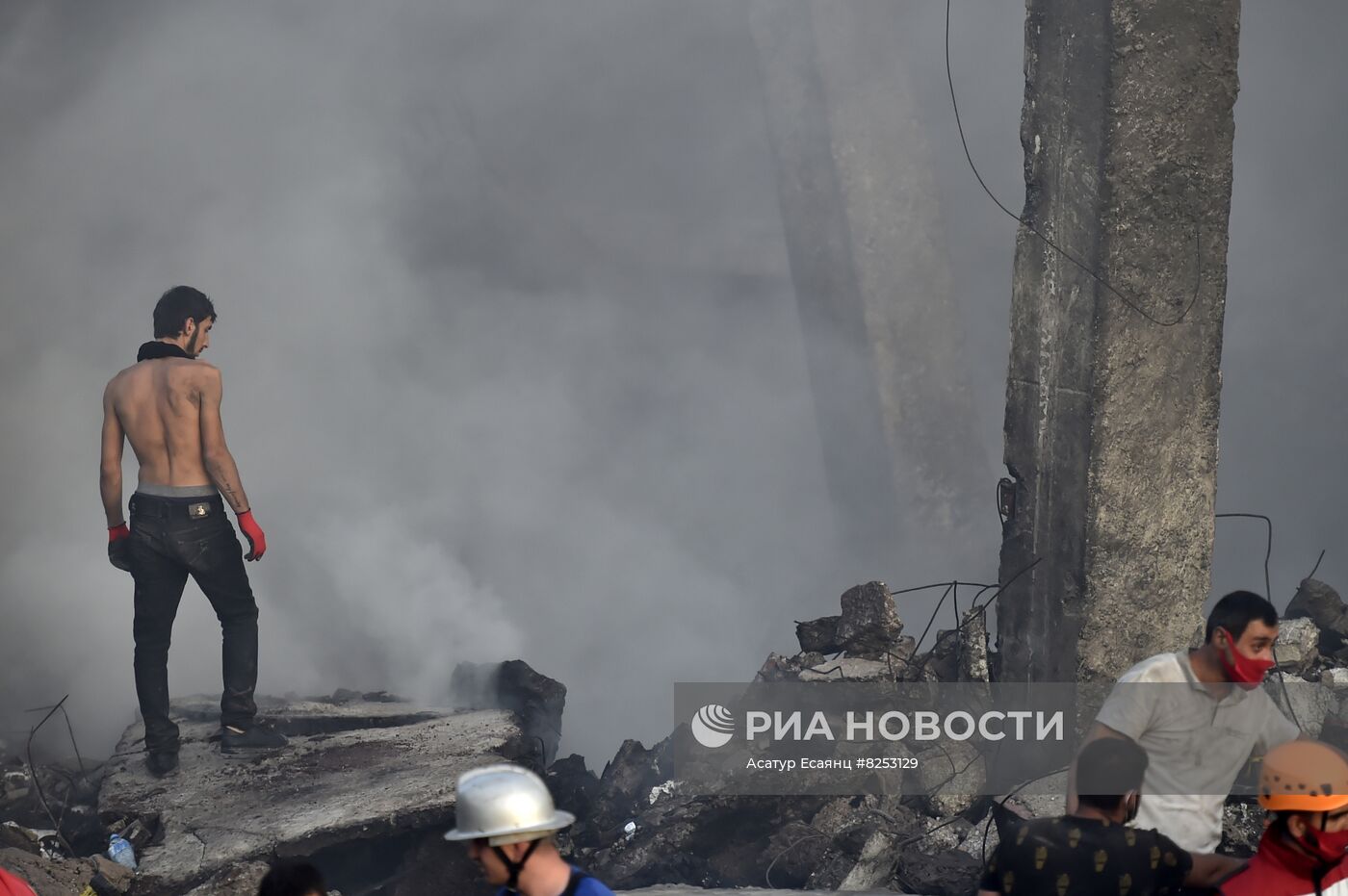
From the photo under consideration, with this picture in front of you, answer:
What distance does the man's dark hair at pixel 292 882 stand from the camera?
265 cm

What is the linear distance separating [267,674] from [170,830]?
297 centimetres

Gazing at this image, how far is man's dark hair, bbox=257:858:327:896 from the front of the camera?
2.65 m

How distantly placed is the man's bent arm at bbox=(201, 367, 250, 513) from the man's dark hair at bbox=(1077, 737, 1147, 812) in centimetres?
436

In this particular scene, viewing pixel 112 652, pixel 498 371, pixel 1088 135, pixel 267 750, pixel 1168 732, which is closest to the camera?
pixel 1168 732

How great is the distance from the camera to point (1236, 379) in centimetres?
1027

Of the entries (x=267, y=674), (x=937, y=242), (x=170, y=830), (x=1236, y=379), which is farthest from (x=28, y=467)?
(x=1236, y=379)

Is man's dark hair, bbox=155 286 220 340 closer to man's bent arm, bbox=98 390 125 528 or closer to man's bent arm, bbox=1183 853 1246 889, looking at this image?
man's bent arm, bbox=98 390 125 528

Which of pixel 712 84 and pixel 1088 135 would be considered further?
pixel 712 84

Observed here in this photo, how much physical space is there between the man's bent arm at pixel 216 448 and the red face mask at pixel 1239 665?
442cm

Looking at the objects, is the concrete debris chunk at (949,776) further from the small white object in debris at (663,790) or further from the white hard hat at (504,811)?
the white hard hat at (504,811)

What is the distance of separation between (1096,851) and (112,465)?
195 inches

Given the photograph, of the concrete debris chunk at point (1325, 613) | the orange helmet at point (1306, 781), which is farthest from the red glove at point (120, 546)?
the concrete debris chunk at point (1325, 613)

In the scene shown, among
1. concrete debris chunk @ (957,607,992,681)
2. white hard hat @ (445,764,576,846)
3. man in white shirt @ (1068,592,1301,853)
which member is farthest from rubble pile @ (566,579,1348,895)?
white hard hat @ (445,764,576,846)

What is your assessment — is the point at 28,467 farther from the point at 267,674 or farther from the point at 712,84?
the point at 712,84
